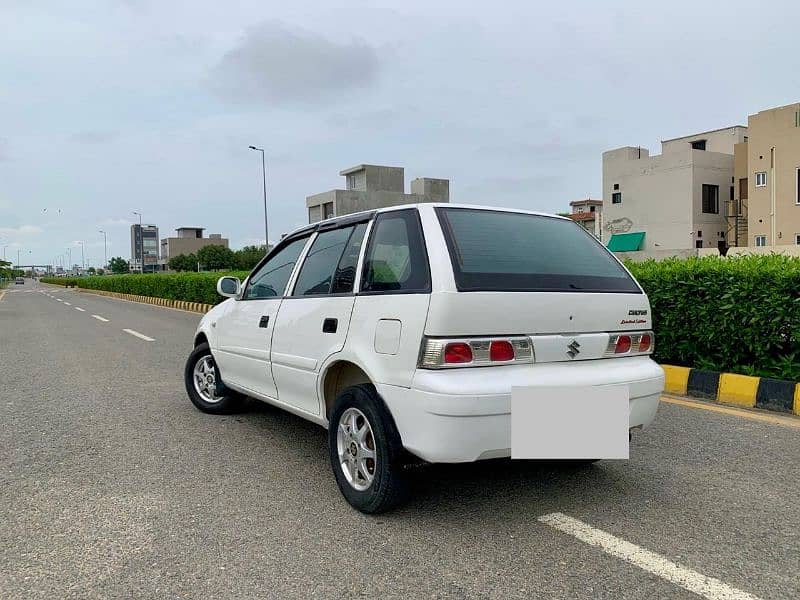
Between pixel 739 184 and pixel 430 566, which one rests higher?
pixel 739 184

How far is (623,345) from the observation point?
3520 millimetres

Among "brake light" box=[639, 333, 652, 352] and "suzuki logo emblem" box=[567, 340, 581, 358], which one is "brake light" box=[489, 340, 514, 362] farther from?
"brake light" box=[639, 333, 652, 352]

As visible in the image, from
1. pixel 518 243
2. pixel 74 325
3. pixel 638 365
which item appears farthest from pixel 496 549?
pixel 74 325

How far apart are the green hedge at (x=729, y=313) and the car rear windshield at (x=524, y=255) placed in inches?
116

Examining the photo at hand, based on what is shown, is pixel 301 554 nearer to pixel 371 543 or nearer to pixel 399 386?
pixel 371 543

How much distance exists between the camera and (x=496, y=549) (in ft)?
9.72

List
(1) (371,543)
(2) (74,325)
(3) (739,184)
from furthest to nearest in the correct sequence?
(3) (739,184)
(2) (74,325)
(1) (371,543)

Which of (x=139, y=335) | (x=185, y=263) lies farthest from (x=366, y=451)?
(x=185, y=263)

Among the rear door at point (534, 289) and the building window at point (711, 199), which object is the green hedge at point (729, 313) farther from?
the building window at point (711, 199)

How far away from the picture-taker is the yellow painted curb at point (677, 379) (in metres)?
6.49

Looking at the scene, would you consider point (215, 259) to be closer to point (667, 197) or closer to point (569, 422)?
point (667, 197)

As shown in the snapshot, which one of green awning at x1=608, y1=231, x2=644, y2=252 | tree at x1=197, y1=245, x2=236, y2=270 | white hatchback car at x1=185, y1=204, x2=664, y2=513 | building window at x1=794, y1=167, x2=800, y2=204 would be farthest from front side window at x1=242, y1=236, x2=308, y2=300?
tree at x1=197, y1=245, x2=236, y2=270

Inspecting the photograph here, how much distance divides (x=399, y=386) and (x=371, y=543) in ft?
2.40

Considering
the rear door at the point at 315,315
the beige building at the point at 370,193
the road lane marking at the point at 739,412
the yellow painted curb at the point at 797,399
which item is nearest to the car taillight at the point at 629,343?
the rear door at the point at 315,315
